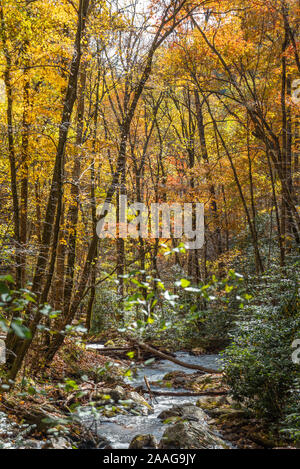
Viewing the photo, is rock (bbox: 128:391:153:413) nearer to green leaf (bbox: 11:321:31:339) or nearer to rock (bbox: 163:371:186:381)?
rock (bbox: 163:371:186:381)

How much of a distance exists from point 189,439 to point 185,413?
113cm

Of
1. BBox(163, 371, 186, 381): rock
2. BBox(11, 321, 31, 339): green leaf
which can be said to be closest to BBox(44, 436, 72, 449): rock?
BBox(11, 321, 31, 339): green leaf

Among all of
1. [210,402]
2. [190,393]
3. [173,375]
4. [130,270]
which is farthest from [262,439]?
[173,375]

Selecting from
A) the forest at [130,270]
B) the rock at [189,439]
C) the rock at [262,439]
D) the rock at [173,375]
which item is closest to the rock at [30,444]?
the forest at [130,270]

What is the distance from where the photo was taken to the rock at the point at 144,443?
4.56 metres

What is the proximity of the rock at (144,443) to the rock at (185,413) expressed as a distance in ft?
2.97

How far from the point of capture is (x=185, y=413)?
18.4 feet

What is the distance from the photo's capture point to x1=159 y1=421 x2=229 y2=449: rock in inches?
176

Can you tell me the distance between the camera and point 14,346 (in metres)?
5.58

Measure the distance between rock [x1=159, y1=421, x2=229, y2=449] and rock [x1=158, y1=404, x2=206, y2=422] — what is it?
0.68m

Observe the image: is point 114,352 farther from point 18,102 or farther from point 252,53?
point 252,53

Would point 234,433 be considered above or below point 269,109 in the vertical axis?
below
